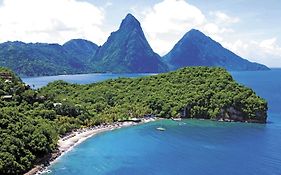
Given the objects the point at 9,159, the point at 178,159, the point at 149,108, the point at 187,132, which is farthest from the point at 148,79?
the point at 9,159

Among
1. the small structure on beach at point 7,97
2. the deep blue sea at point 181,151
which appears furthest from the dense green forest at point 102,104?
the deep blue sea at point 181,151

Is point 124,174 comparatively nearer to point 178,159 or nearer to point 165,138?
point 178,159

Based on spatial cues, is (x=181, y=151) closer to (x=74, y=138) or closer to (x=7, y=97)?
(x=74, y=138)

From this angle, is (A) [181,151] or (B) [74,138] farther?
(B) [74,138]

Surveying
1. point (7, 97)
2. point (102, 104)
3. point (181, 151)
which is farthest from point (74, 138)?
point (102, 104)

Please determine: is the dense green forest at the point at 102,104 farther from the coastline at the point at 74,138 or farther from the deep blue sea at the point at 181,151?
the deep blue sea at the point at 181,151

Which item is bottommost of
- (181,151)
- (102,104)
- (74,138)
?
(181,151)
